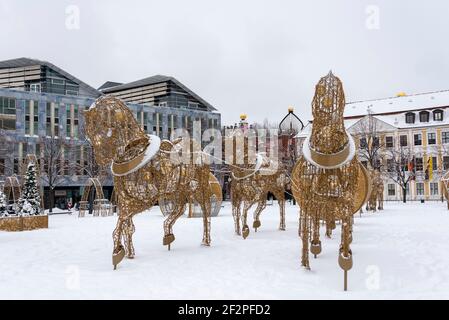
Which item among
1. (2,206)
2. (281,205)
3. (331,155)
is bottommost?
(2,206)

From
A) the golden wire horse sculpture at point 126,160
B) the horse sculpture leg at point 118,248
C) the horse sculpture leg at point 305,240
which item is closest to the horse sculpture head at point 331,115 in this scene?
the horse sculpture leg at point 305,240

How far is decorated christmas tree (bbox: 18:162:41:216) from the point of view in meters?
19.0

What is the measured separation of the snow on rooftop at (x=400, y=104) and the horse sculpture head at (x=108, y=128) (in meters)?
45.2

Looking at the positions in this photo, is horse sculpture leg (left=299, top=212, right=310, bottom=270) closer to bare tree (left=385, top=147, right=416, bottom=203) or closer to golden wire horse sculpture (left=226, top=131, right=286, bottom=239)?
golden wire horse sculpture (left=226, top=131, right=286, bottom=239)

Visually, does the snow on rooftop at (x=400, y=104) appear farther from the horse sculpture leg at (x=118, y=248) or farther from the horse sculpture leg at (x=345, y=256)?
the horse sculpture leg at (x=118, y=248)

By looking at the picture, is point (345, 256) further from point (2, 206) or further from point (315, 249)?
point (2, 206)

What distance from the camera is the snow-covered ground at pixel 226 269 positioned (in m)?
6.98

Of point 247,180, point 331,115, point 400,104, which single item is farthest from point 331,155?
point 400,104

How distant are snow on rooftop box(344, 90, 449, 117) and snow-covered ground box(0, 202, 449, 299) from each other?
3868cm

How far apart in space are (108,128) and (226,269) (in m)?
3.81

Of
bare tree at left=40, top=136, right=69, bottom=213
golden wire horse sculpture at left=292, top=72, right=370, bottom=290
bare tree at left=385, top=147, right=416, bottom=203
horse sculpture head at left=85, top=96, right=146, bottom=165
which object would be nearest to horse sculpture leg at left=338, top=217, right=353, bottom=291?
golden wire horse sculpture at left=292, top=72, right=370, bottom=290

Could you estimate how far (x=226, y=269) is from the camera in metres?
8.86

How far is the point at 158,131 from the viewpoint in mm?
49062

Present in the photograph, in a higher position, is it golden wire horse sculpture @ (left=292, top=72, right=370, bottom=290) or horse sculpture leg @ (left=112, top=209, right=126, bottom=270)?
golden wire horse sculpture @ (left=292, top=72, right=370, bottom=290)
